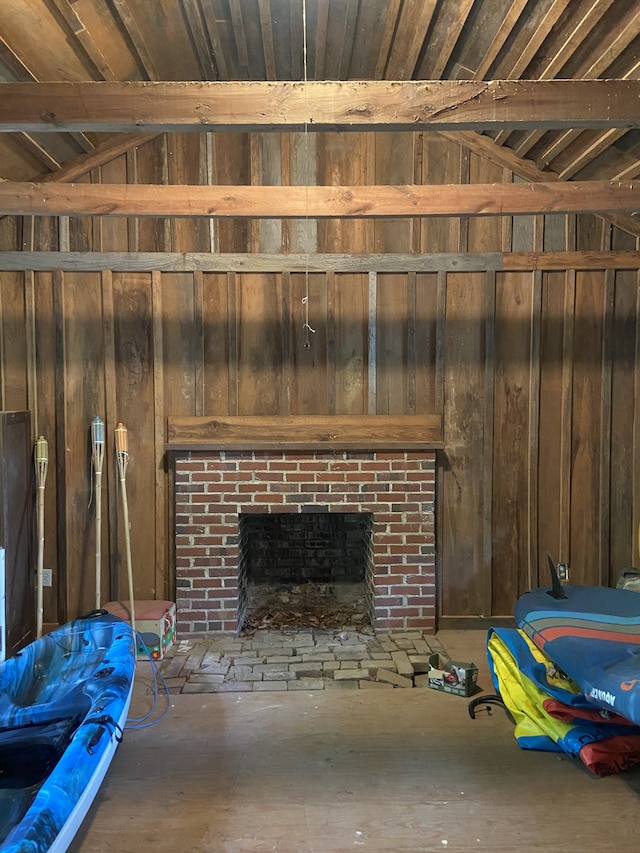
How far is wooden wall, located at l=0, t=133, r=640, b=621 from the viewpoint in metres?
3.79

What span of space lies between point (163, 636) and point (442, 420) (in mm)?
2314

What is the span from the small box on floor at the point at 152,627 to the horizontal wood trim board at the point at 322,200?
7.71ft

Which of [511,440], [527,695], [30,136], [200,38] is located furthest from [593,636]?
[30,136]

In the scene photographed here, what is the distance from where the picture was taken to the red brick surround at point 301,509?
3.76 m

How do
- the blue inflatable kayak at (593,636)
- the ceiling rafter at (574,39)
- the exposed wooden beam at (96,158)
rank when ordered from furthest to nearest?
1. the exposed wooden beam at (96,158)
2. the ceiling rafter at (574,39)
3. the blue inflatable kayak at (593,636)

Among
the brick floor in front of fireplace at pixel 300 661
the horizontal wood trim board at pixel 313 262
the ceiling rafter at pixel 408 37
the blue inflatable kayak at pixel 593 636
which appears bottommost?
the brick floor in front of fireplace at pixel 300 661

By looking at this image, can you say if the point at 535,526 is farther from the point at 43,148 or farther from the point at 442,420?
the point at 43,148

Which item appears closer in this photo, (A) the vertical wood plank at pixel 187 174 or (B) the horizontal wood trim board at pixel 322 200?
(B) the horizontal wood trim board at pixel 322 200

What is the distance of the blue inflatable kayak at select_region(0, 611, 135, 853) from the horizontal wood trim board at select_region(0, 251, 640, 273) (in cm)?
225

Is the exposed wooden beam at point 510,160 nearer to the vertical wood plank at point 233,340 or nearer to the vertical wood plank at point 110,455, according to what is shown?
the vertical wood plank at point 233,340

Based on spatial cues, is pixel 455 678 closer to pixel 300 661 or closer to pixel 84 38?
pixel 300 661

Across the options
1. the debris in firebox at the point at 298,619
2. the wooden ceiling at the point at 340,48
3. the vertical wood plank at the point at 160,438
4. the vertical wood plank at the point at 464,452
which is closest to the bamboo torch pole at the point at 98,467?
the vertical wood plank at the point at 160,438

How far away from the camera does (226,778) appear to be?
94.0 inches

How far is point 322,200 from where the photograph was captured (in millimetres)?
2703
